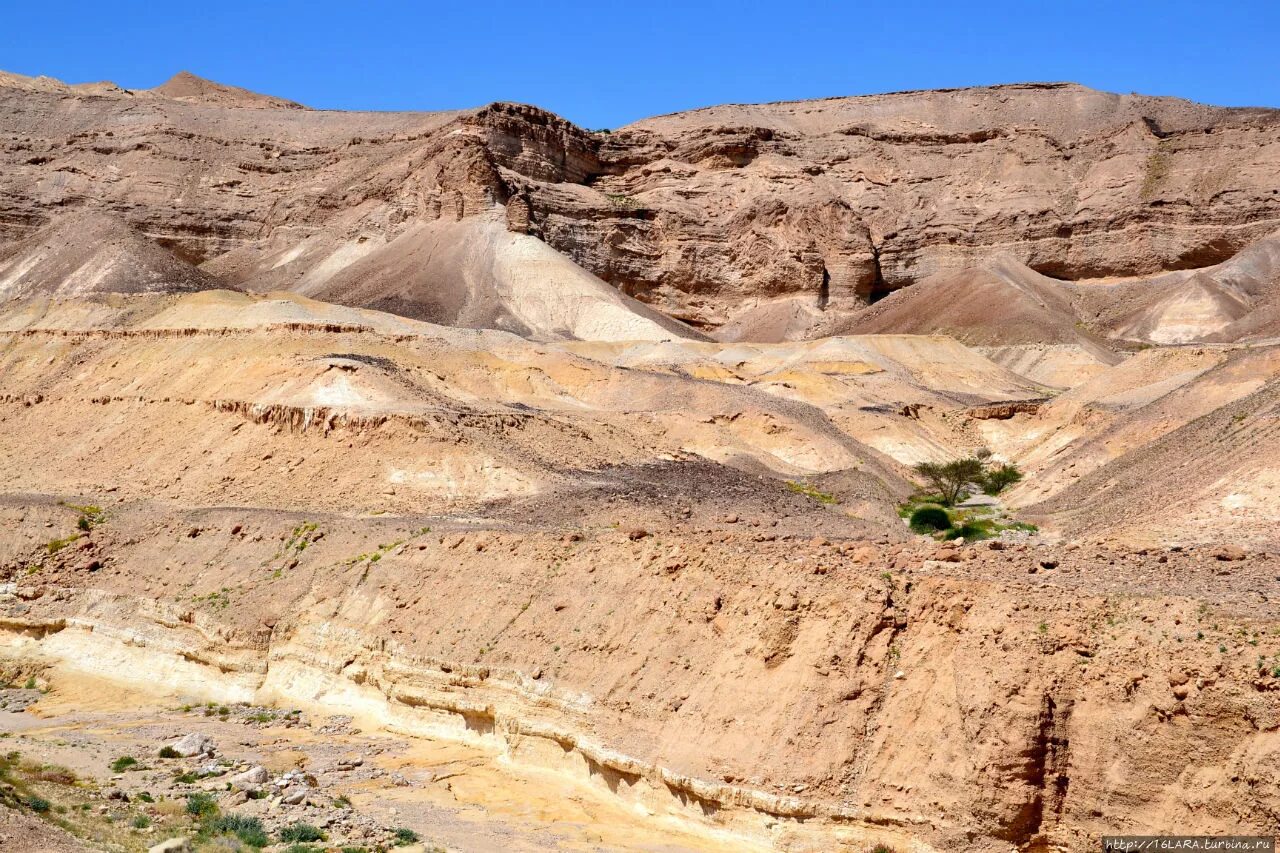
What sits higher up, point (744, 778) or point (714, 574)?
point (714, 574)

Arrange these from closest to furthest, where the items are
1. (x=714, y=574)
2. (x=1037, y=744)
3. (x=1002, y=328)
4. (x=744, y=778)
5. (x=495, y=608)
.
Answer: (x=1037, y=744)
(x=744, y=778)
(x=714, y=574)
(x=495, y=608)
(x=1002, y=328)

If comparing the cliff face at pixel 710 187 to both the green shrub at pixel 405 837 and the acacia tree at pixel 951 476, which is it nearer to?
the acacia tree at pixel 951 476

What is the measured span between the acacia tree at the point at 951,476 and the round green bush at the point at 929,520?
4559 mm

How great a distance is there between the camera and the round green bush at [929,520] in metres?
30.9

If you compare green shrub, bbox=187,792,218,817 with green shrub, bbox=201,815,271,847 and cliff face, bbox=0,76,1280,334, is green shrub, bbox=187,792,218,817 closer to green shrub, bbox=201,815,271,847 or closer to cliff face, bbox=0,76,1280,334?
green shrub, bbox=201,815,271,847

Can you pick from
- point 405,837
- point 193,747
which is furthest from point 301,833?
point 193,747

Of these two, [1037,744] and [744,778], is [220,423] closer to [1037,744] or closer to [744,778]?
[744,778]

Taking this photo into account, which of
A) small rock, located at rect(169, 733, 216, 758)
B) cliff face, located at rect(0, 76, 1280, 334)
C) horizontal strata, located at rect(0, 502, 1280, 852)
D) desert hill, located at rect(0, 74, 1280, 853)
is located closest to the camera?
horizontal strata, located at rect(0, 502, 1280, 852)

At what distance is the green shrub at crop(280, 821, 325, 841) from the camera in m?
14.1

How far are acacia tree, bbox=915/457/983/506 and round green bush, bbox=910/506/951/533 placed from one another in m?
4.56

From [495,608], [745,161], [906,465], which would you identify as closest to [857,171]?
[745,161]

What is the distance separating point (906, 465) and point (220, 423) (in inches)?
877

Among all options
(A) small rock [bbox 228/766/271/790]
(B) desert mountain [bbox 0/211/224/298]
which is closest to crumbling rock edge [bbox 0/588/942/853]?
(A) small rock [bbox 228/766/271/790]

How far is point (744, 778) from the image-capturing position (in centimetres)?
1446
